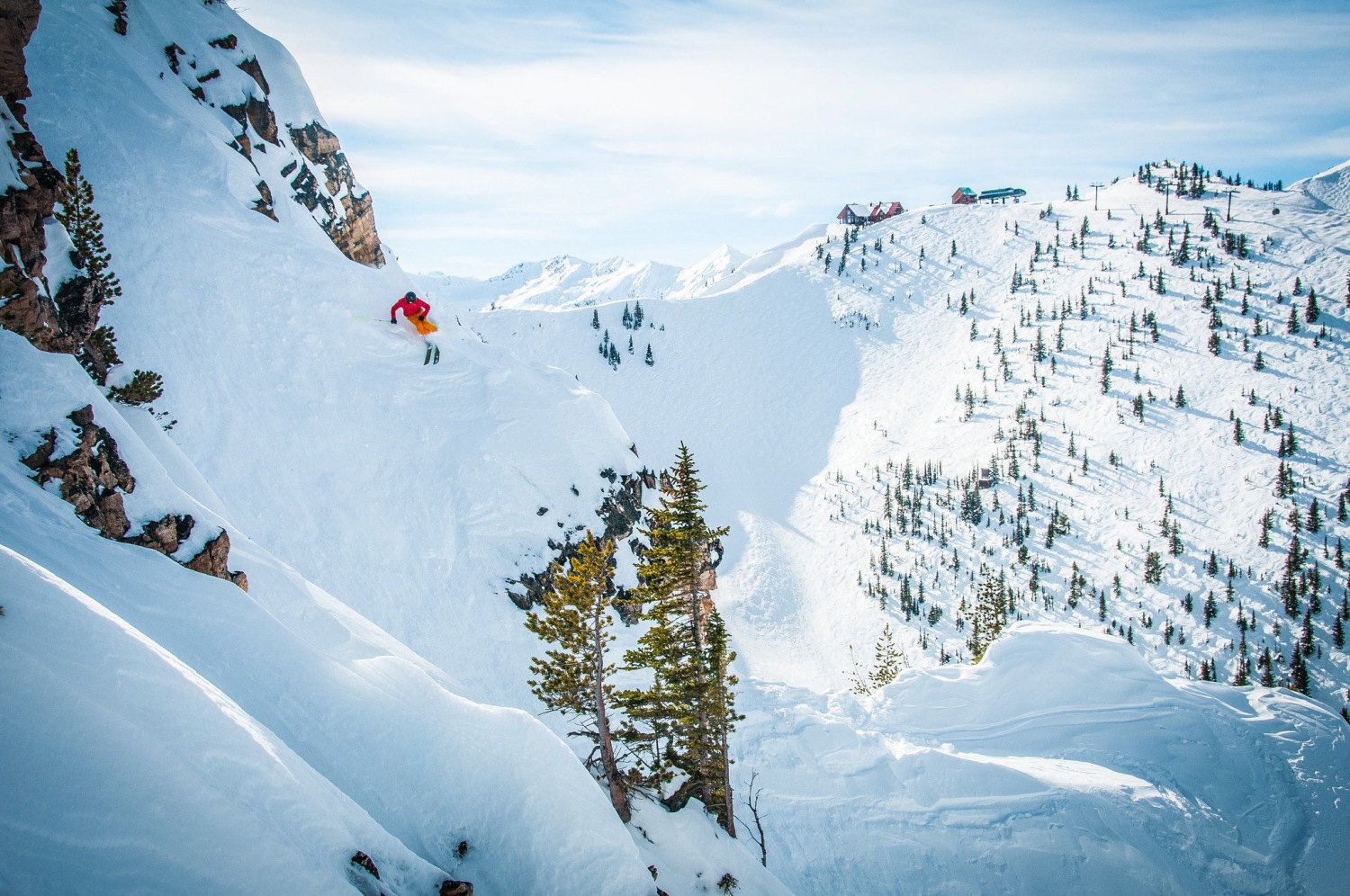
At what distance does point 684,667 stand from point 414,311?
3013 cm

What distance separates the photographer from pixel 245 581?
15000 millimetres

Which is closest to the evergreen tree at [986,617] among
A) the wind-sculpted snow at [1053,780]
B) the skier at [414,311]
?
the wind-sculpted snow at [1053,780]

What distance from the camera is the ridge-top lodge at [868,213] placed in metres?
182

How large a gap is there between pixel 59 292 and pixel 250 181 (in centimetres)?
2183

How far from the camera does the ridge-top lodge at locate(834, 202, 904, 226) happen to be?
18200cm

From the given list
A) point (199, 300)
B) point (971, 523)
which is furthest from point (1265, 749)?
point (971, 523)

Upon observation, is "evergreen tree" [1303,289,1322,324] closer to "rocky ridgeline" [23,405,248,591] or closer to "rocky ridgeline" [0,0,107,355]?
"rocky ridgeline" [23,405,248,591]

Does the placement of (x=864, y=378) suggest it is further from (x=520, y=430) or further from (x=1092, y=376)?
(x=520, y=430)

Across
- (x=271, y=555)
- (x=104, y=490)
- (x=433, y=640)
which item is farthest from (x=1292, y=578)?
(x=104, y=490)

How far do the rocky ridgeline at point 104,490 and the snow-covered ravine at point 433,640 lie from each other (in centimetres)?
33

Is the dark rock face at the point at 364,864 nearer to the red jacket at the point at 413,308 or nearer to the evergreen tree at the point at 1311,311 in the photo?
the red jacket at the point at 413,308

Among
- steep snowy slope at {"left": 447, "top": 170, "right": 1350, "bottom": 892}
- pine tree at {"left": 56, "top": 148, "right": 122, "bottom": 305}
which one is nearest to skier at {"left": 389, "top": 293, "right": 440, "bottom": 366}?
pine tree at {"left": 56, "top": 148, "right": 122, "bottom": 305}

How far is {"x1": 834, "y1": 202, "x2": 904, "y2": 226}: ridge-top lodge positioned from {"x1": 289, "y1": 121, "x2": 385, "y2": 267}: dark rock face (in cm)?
16485

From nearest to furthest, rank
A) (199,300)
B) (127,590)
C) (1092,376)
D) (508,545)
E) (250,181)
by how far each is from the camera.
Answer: (127,590) → (199,300) → (508,545) → (250,181) → (1092,376)
